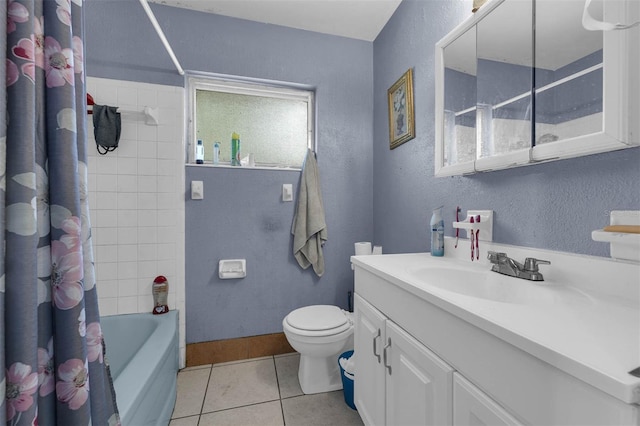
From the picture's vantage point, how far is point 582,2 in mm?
769

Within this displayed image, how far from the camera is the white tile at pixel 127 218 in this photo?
1681 millimetres

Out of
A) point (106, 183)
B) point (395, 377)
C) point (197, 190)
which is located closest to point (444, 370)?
point (395, 377)

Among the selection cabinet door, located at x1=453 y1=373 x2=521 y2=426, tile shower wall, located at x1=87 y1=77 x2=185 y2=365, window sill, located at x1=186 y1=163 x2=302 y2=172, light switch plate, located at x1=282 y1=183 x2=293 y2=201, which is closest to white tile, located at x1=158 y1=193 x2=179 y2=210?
tile shower wall, located at x1=87 y1=77 x2=185 y2=365

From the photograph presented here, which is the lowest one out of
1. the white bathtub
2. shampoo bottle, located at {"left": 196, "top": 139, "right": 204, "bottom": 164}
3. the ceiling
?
the white bathtub

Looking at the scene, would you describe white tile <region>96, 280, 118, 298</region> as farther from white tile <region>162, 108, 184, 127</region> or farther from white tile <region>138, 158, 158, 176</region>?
white tile <region>162, 108, 184, 127</region>

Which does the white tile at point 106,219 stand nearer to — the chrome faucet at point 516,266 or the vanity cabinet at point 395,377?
the vanity cabinet at point 395,377

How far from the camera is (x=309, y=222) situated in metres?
1.92

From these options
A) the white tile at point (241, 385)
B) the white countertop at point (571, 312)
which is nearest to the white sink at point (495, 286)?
the white countertop at point (571, 312)

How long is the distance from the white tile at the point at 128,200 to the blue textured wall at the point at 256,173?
32cm

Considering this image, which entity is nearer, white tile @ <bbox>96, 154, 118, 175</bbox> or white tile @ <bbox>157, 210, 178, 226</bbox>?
white tile @ <bbox>96, 154, 118, 175</bbox>

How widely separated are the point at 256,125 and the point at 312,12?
2.85ft

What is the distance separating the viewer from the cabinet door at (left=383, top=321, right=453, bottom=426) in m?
0.70

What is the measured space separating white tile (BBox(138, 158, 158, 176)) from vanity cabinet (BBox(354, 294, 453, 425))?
4.98ft

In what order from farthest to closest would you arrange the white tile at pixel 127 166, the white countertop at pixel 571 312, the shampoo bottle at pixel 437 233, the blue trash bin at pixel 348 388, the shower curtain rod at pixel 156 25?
the white tile at pixel 127 166 < the blue trash bin at pixel 348 388 < the shampoo bottle at pixel 437 233 < the shower curtain rod at pixel 156 25 < the white countertop at pixel 571 312
